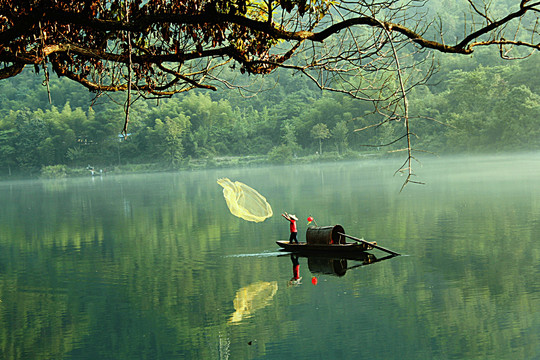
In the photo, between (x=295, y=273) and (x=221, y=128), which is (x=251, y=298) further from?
(x=221, y=128)

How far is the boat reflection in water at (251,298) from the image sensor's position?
980 centimetres

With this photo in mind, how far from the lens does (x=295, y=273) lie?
41.4 ft

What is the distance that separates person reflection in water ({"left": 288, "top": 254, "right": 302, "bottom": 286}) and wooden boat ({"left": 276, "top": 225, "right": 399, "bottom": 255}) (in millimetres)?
295

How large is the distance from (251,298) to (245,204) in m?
9.81

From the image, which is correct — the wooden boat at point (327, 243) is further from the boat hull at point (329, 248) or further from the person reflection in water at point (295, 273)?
the person reflection in water at point (295, 273)

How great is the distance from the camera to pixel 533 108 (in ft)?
185

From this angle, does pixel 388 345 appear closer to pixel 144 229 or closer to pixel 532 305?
pixel 532 305

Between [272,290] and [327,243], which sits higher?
[327,243]

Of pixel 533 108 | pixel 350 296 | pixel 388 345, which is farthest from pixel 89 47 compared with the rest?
pixel 533 108

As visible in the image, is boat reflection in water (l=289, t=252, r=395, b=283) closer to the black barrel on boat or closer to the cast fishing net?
the black barrel on boat

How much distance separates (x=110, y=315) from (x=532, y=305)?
20.5 feet

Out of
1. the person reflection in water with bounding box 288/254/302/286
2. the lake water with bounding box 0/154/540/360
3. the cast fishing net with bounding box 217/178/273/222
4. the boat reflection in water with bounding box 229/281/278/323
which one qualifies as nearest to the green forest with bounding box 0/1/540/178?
the cast fishing net with bounding box 217/178/273/222

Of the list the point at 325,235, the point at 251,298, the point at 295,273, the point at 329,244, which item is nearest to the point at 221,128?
the point at 325,235

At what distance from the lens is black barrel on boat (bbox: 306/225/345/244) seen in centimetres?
1420
